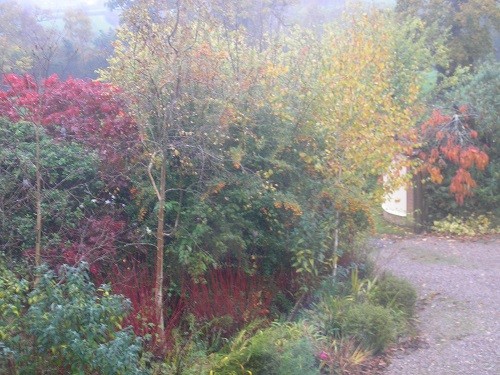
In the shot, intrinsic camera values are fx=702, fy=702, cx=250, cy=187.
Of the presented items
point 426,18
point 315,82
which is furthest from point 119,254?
point 426,18

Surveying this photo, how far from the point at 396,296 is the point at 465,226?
5883 millimetres

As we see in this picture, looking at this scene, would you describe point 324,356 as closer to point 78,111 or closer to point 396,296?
point 396,296

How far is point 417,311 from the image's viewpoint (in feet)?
27.9

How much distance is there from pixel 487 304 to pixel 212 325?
3.75 m

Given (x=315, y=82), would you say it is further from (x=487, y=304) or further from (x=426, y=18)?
(x=426, y=18)

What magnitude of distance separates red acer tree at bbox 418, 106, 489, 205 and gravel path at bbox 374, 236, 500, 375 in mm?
1132

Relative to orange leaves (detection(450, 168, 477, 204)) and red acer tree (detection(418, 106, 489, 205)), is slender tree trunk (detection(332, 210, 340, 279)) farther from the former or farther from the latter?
orange leaves (detection(450, 168, 477, 204))

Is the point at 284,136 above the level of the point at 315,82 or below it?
below

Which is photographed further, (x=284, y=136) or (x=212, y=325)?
(x=284, y=136)

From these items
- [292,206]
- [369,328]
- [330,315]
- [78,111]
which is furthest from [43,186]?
[369,328]

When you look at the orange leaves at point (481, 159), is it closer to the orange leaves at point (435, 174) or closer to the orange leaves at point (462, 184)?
the orange leaves at point (462, 184)

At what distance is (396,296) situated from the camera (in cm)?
816

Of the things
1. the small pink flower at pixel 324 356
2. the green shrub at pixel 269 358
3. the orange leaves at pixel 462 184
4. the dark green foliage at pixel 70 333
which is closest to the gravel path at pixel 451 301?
the small pink flower at pixel 324 356

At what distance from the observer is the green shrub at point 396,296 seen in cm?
810
